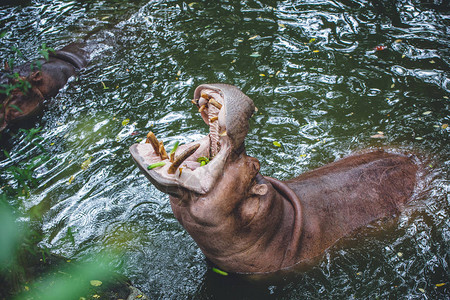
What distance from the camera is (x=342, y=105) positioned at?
6.06 metres

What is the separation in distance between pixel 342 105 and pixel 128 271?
3.79 meters

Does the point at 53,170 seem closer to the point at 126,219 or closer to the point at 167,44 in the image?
the point at 126,219

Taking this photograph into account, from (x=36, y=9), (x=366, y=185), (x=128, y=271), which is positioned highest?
(x=36, y=9)

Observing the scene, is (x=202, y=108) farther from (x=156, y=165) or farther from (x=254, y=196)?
(x=254, y=196)

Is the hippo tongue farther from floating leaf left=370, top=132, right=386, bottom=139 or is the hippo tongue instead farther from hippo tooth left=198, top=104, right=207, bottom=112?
floating leaf left=370, top=132, right=386, bottom=139

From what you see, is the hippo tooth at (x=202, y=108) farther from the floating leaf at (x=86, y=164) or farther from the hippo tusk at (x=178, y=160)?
the floating leaf at (x=86, y=164)

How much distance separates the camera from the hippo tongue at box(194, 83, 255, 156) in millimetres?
2926

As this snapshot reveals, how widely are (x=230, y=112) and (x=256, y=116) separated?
318 cm

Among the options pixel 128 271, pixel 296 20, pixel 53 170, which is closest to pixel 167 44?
pixel 296 20

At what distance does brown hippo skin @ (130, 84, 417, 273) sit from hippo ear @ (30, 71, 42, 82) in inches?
205

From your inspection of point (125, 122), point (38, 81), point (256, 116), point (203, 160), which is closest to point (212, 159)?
point (203, 160)

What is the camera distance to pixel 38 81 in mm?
7520

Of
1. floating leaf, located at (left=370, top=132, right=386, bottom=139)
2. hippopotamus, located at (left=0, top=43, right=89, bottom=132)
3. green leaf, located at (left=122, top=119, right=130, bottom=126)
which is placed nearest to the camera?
floating leaf, located at (left=370, top=132, right=386, bottom=139)

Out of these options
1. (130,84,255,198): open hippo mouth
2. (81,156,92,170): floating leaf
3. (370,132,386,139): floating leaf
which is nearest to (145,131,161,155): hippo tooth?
(130,84,255,198): open hippo mouth
